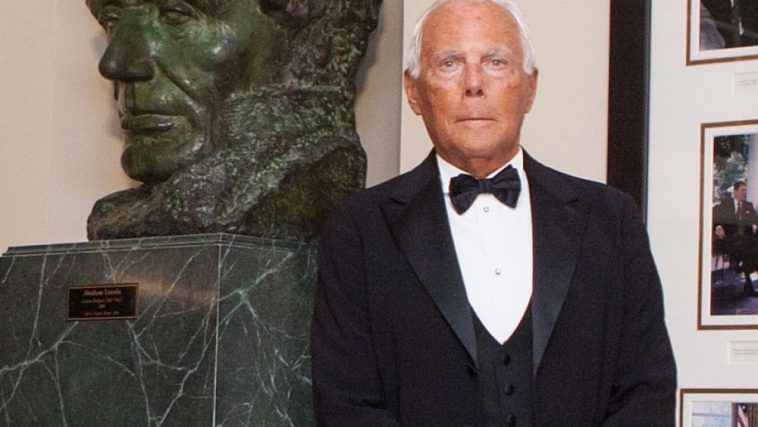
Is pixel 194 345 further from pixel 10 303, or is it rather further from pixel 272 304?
pixel 10 303

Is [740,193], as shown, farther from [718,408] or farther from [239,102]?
[239,102]

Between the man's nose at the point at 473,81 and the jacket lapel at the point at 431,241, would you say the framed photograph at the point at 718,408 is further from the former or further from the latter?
the man's nose at the point at 473,81

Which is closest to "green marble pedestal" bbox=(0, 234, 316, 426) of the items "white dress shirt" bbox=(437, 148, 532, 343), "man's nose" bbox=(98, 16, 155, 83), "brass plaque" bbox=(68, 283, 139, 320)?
"brass plaque" bbox=(68, 283, 139, 320)

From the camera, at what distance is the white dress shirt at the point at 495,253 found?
299cm

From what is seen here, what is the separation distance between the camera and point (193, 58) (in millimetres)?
3918

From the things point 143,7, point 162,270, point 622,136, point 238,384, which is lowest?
point 238,384

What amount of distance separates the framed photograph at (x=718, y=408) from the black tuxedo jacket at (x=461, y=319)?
0.51m

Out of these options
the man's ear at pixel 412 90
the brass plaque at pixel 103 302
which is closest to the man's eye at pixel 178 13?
the brass plaque at pixel 103 302

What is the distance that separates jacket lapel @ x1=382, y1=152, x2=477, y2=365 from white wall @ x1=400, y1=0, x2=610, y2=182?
2.33ft

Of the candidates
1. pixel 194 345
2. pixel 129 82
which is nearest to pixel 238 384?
pixel 194 345

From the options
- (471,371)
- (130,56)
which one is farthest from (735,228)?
(130,56)

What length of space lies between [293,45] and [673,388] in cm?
153

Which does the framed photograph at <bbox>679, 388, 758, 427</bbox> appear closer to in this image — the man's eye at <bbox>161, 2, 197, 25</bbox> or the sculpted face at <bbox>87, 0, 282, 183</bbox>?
the sculpted face at <bbox>87, 0, 282, 183</bbox>

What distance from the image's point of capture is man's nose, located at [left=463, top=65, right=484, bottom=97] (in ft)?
9.96
